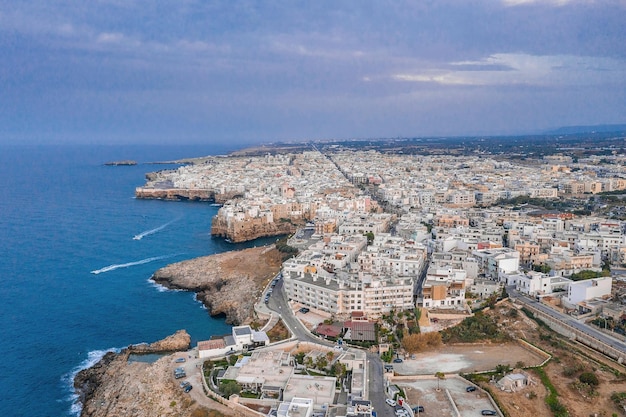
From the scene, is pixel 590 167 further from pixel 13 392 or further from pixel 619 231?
pixel 13 392

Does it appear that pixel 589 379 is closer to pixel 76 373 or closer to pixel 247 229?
pixel 76 373

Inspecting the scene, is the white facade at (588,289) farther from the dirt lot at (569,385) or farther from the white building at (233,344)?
the white building at (233,344)

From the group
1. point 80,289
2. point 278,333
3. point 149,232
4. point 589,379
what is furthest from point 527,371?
point 149,232

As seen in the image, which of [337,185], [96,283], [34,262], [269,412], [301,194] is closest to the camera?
[269,412]

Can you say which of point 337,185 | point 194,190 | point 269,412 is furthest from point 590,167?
point 269,412

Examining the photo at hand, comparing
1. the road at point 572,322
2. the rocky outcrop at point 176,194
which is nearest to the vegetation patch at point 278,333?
the road at point 572,322

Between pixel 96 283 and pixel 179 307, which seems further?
pixel 96 283
